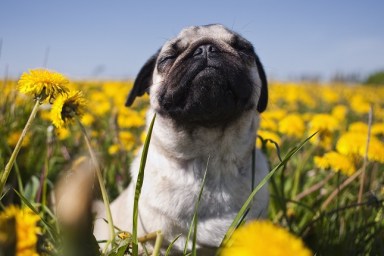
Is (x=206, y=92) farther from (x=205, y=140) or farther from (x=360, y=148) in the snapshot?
(x=360, y=148)

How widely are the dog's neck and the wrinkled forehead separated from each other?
0.58m

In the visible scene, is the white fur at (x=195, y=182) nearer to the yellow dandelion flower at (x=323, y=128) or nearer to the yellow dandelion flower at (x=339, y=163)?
the yellow dandelion flower at (x=339, y=163)

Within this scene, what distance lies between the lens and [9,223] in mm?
723

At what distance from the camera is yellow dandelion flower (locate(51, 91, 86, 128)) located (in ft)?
5.21

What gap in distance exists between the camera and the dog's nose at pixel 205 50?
2.56 metres

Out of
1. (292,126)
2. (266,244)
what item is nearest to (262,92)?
(292,126)

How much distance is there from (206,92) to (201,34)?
2.49 feet

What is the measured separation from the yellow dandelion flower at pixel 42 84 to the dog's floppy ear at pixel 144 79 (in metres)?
1.56

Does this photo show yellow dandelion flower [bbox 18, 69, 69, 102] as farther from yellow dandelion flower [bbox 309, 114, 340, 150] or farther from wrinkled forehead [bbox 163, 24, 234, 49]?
yellow dandelion flower [bbox 309, 114, 340, 150]

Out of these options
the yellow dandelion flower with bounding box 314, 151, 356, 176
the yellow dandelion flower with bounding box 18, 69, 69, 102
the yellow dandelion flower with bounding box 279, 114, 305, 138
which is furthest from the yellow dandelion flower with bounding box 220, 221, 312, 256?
the yellow dandelion flower with bounding box 279, 114, 305, 138

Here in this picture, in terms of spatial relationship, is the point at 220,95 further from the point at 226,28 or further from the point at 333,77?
the point at 333,77

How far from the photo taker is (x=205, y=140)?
8.62 feet

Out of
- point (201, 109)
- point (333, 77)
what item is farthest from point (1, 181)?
point (333, 77)

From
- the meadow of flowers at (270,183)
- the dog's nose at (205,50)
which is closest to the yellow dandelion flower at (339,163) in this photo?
the meadow of flowers at (270,183)
